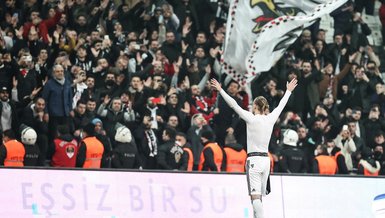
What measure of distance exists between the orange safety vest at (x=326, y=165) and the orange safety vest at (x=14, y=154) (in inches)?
221

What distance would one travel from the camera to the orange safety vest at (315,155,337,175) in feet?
75.8

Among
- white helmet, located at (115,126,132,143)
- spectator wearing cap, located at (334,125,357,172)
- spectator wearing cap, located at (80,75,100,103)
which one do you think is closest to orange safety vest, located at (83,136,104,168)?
white helmet, located at (115,126,132,143)

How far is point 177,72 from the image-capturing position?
85.2ft

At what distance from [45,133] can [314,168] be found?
491 cm

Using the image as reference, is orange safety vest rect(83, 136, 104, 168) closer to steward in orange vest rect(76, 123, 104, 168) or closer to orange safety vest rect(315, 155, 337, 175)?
steward in orange vest rect(76, 123, 104, 168)

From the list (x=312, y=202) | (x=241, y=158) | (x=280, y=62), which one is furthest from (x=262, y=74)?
(x=312, y=202)

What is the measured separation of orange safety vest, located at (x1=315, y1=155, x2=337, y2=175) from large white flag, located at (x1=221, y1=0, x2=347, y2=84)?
2.23 meters

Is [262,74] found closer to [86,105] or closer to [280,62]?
[280,62]

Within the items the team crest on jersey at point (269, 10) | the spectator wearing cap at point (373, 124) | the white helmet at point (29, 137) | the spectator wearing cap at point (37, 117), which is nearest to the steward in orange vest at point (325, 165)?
the spectator wearing cap at point (373, 124)

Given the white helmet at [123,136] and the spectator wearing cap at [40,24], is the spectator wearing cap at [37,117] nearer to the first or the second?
the white helmet at [123,136]

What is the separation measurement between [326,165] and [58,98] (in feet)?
16.7

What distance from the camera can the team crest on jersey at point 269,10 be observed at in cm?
2433

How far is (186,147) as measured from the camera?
2297 cm

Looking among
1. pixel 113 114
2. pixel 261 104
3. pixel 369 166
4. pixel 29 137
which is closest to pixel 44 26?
pixel 113 114
